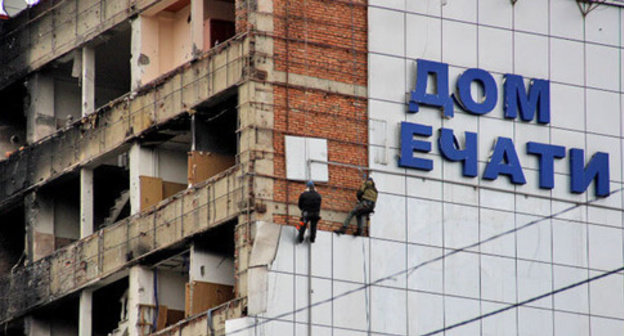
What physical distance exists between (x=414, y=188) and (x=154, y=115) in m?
7.88

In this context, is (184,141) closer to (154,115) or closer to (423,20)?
(154,115)

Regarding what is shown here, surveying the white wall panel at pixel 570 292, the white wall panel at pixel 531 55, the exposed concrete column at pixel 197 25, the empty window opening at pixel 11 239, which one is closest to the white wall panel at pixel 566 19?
the white wall panel at pixel 531 55

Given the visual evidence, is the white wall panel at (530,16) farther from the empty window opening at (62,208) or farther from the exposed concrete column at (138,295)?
the empty window opening at (62,208)

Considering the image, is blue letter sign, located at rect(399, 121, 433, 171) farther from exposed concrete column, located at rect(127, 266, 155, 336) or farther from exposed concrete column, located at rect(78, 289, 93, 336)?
exposed concrete column, located at rect(78, 289, 93, 336)

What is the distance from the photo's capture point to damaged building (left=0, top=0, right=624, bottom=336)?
222ft

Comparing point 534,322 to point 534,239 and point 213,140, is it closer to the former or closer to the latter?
point 534,239

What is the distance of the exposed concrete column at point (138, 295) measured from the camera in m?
70.6

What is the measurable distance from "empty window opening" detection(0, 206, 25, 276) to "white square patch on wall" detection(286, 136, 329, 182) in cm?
1455

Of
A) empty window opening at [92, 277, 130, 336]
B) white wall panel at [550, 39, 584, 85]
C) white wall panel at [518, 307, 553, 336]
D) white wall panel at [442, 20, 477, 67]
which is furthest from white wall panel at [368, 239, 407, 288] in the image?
empty window opening at [92, 277, 130, 336]

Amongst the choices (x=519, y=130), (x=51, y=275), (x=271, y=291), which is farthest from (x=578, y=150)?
(x=51, y=275)

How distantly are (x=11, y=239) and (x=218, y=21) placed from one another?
1278 cm

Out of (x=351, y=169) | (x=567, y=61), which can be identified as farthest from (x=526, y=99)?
(x=351, y=169)

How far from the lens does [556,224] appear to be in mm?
71125

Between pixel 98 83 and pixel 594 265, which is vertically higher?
pixel 98 83
